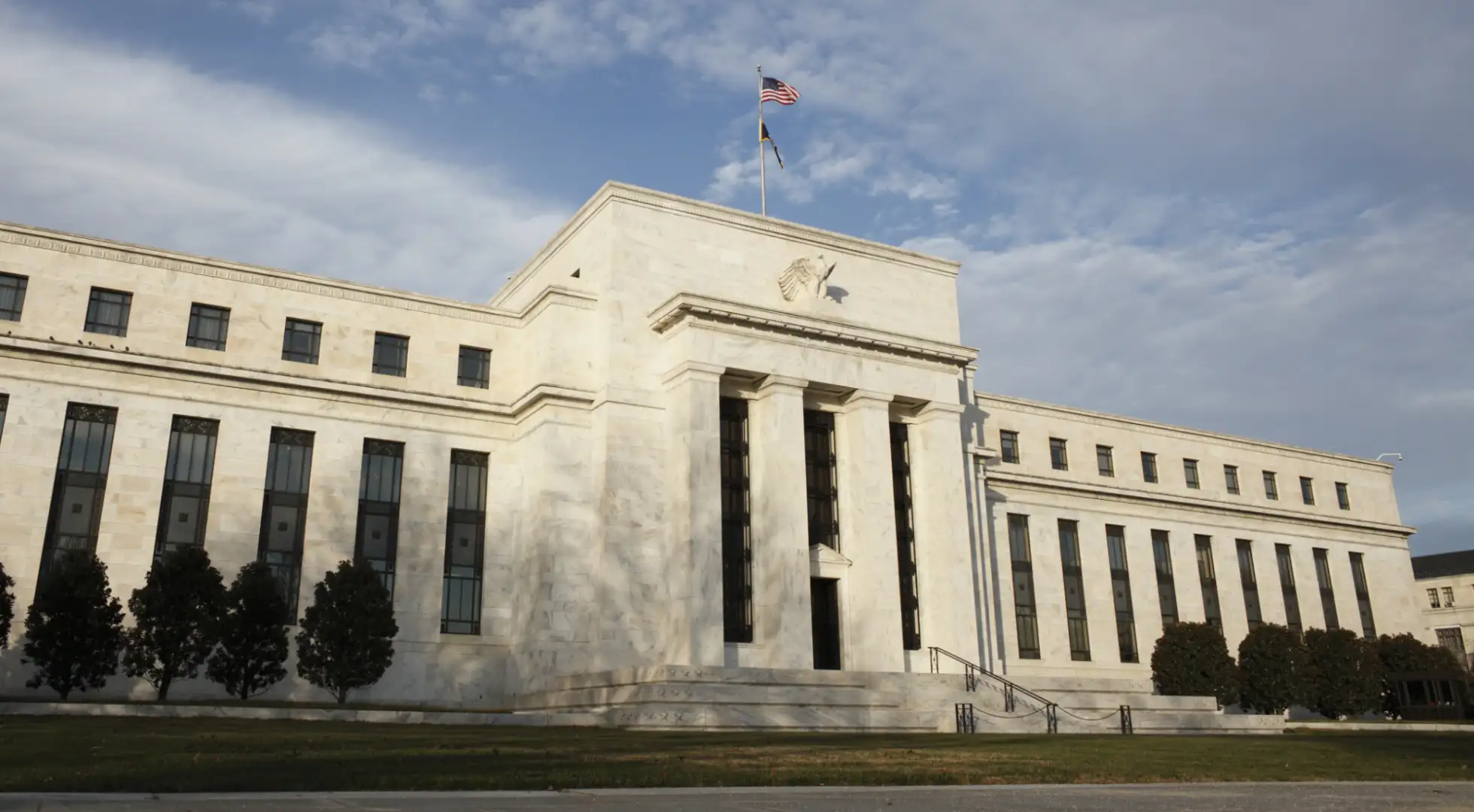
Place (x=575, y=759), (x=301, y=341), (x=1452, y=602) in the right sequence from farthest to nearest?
(x=1452, y=602) → (x=301, y=341) → (x=575, y=759)

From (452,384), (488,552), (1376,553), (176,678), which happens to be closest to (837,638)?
(488,552)

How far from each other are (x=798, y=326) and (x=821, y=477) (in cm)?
591

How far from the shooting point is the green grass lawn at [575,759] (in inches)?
601

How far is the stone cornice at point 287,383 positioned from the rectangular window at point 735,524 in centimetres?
523

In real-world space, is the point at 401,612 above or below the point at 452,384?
below

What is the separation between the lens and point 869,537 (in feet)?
139

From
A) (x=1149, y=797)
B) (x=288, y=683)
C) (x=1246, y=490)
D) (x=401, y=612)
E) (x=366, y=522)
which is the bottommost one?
(x=1149, y=797)

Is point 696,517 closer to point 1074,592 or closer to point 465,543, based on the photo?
point 465,543

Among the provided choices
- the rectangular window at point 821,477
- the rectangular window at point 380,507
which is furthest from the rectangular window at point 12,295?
the rectangular window at point 821,477

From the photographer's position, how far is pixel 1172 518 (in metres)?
61.0

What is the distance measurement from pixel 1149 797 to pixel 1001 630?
127 feet

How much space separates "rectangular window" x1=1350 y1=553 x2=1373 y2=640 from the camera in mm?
66250

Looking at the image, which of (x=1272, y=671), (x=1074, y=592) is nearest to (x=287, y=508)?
(x=1074, y=592)

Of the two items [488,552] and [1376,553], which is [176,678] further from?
[1376,553]
